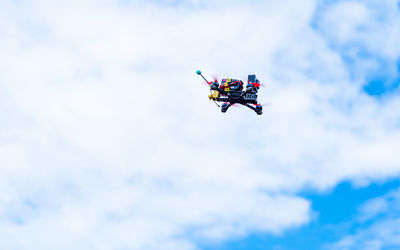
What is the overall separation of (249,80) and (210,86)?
4755mm

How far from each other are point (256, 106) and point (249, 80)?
3522 millimetres

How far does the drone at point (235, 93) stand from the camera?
11708 centimetres

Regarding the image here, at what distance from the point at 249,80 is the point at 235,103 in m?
3.50

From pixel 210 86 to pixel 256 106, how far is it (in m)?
6.11

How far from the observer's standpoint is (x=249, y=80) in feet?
384

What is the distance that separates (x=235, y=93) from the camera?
118m

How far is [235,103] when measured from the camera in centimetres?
11844

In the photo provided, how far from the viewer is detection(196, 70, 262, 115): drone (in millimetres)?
117081

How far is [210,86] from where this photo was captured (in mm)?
117625

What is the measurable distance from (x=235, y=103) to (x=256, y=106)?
2566mm
